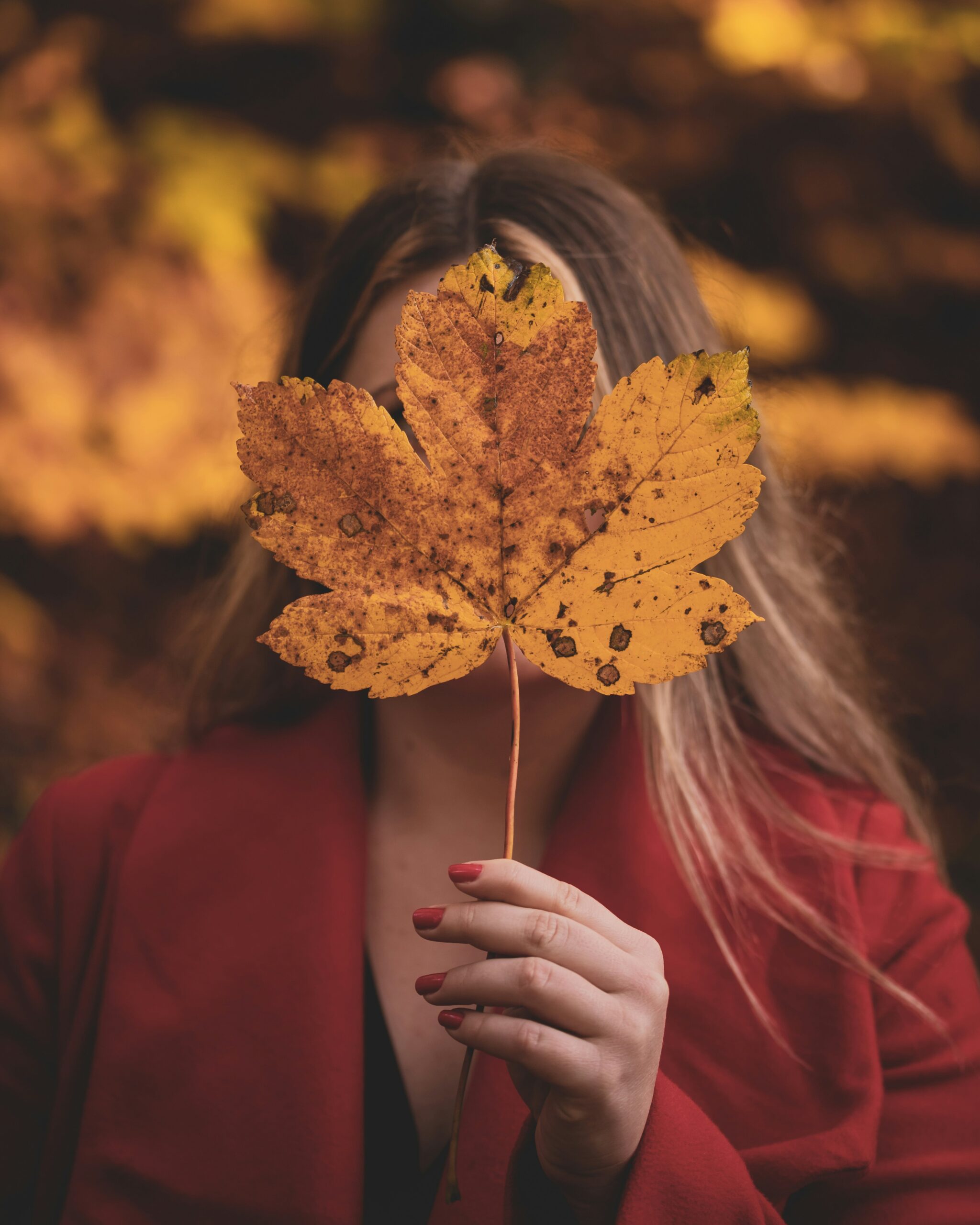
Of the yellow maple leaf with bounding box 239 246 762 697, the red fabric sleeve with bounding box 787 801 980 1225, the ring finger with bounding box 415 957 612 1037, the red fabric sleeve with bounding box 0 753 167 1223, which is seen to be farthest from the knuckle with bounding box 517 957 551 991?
the red fabric sleeve with bounding box 0 753 167 1223

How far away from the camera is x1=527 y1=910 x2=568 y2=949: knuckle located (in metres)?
0.50

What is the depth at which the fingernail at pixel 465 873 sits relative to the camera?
506mm

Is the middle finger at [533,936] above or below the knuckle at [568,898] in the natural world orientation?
below

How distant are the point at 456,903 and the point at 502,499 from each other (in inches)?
13.6

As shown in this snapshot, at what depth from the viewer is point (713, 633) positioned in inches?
19.1

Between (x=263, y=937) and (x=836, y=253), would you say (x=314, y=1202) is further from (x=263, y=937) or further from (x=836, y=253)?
(x=836, y=253)

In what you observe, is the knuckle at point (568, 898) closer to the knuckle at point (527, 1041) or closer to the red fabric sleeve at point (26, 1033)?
the knuckle at point (527, 1041)

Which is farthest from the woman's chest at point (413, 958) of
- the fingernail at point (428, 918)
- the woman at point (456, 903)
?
the fingernail at point (428, 918)

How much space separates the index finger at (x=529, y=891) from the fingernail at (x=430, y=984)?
54mm

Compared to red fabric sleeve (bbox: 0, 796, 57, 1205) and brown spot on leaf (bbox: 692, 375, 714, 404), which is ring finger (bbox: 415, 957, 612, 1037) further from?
red fabric sleeve (bbox: 0, 796, 57, 1205)

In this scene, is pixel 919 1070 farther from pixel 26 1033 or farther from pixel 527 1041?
pixel 26 1033

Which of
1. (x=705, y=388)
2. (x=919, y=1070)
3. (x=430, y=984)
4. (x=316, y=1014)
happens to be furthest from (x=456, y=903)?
(x=919, y=1070)

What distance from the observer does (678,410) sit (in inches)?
18.9

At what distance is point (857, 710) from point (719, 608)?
33.0 inches
